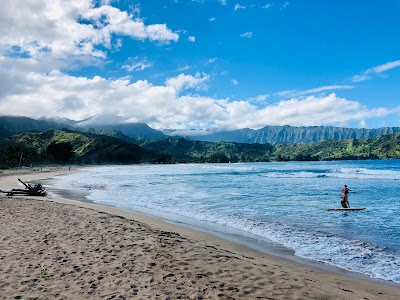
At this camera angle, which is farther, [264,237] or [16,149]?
[16,149]

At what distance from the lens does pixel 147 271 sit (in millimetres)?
8492

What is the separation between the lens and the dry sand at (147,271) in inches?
281

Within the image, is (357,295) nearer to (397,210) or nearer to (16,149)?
(397,210)

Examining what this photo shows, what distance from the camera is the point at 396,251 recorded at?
1209 centimetres

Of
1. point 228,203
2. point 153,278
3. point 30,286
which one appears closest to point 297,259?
point 153,278

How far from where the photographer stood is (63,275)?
7.96 m

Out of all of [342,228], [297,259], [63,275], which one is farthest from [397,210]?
[63,275]

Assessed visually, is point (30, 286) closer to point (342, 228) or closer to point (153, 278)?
point (153, 278)

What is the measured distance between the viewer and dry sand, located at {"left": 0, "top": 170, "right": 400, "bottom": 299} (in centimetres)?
713

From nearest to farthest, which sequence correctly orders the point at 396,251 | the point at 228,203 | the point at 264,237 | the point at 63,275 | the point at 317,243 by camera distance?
the point at 63,275, the point at 396,251, the point at 317,243, the point at 264,237, the point at 228,203

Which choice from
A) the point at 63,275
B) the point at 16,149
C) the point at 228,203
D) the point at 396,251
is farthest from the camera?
the point at 16,149

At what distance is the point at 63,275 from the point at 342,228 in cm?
1431

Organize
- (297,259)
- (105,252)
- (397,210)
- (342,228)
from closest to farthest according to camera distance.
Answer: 1. (105,252)
2. (297,259)
3. (342,228)
4. (397,210)

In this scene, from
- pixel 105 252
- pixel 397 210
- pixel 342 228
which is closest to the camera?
pixel 105 252
